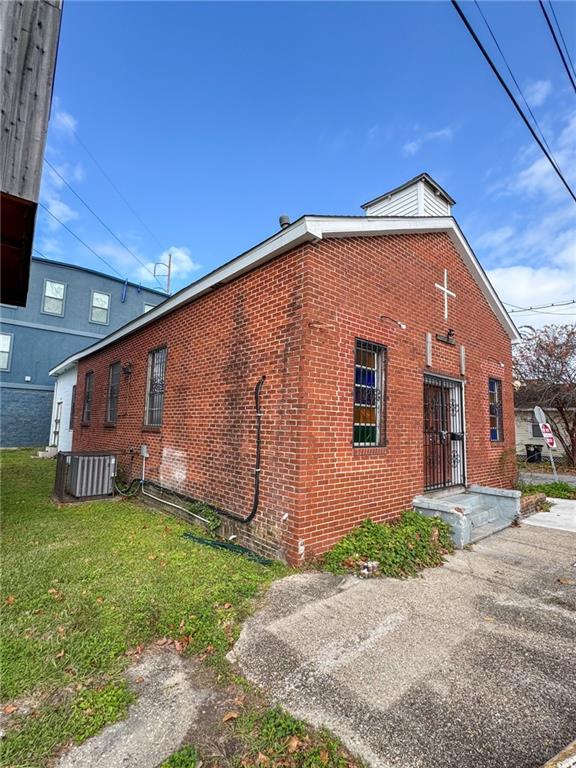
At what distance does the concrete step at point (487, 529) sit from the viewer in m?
5.59

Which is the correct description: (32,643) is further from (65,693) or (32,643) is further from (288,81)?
(288,81)

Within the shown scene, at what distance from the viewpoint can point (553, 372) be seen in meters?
→ 18.1

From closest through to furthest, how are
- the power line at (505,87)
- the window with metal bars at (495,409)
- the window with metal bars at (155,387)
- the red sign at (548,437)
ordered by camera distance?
1. the power line at (505,87)
2. the window with metal bars at (155,387)
3. the window with metal bars at (495,409)
4. the red sign at (548,437)

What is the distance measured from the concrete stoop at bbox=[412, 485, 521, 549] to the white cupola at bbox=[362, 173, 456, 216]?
5493mm

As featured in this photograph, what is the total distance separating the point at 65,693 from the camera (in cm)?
226

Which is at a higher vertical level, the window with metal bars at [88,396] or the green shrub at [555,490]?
the window with metal bars at [88,396]

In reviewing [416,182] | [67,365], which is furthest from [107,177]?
[416,182]

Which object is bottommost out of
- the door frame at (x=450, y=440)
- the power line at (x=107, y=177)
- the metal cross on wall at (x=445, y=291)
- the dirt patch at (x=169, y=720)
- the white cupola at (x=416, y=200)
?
the dirt patch at (x=169, y=720)

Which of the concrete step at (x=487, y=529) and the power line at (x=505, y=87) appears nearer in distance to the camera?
the power line at (x=505, y=87)

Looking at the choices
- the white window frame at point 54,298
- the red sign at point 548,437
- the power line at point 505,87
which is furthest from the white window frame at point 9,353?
the red sign at point 548,437

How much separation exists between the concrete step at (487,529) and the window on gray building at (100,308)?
21.6 meters

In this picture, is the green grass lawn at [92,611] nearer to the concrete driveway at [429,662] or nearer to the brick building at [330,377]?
the concrete driveway at [429,662]

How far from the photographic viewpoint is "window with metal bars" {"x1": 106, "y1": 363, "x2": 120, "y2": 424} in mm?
10303

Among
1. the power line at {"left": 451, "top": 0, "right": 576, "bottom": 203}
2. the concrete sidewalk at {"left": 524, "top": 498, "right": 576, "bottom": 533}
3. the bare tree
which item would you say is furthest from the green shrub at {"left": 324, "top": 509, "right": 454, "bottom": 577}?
the bare tree
